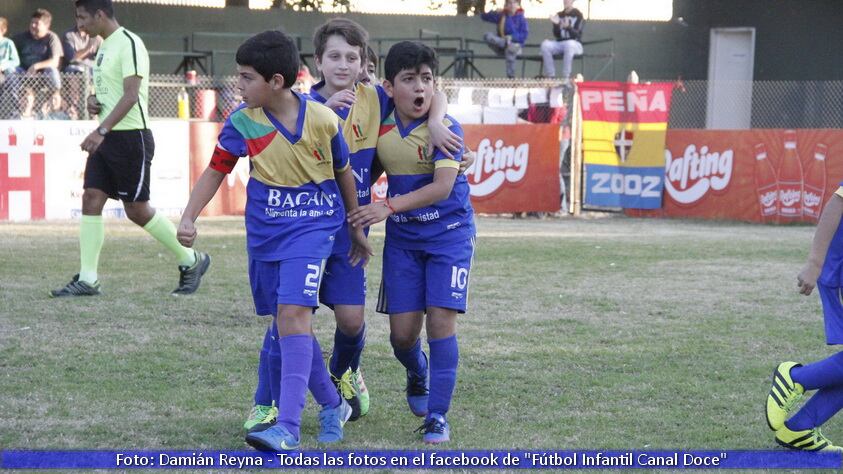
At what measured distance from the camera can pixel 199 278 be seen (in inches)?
334

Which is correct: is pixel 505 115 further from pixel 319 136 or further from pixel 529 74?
pixel 319 136

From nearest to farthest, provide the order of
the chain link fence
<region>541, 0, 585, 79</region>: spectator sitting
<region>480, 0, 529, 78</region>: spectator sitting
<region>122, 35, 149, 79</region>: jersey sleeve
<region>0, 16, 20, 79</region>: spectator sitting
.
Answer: <region>122, 35, 149, 79</region>: jersey sleeve → the chain link fence → <region>0, 16, 20, 79</region>: spectator sitting → <region>541, 0, 585, 79</region>: spectator sitting → <region>480, 0, 529, 78</region>: spectator sitting

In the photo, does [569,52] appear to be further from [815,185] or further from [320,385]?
[320,385]

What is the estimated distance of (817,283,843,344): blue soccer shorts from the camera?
4.30 metres

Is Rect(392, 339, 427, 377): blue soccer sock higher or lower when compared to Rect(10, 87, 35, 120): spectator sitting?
lower

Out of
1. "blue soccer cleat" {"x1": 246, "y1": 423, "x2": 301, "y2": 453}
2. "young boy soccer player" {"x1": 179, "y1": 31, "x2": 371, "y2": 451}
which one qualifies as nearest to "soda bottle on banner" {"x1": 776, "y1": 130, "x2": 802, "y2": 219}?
"young boy soccer player" {"x1": 179, "y1": 31, "x2": 371, "y2": 451}

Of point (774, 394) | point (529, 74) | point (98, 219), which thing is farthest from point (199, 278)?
point (529, 74)

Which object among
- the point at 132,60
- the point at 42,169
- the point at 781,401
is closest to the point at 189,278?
the point at 132,60

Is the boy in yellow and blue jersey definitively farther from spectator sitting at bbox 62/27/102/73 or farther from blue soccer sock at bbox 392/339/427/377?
spectator sitting at bbox 62/27/102/73

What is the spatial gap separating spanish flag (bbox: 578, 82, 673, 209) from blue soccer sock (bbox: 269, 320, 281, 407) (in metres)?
13.1

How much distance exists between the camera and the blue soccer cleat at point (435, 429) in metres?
4.48

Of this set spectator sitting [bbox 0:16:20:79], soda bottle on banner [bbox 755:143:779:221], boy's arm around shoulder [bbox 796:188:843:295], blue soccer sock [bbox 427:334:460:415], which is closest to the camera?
boy's arm around shoulder [bbox 796:188:843:295]

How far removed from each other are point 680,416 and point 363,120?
6.34 ft

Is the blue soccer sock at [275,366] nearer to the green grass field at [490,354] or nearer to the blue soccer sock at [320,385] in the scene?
the blue soccer sock at [320,385]
